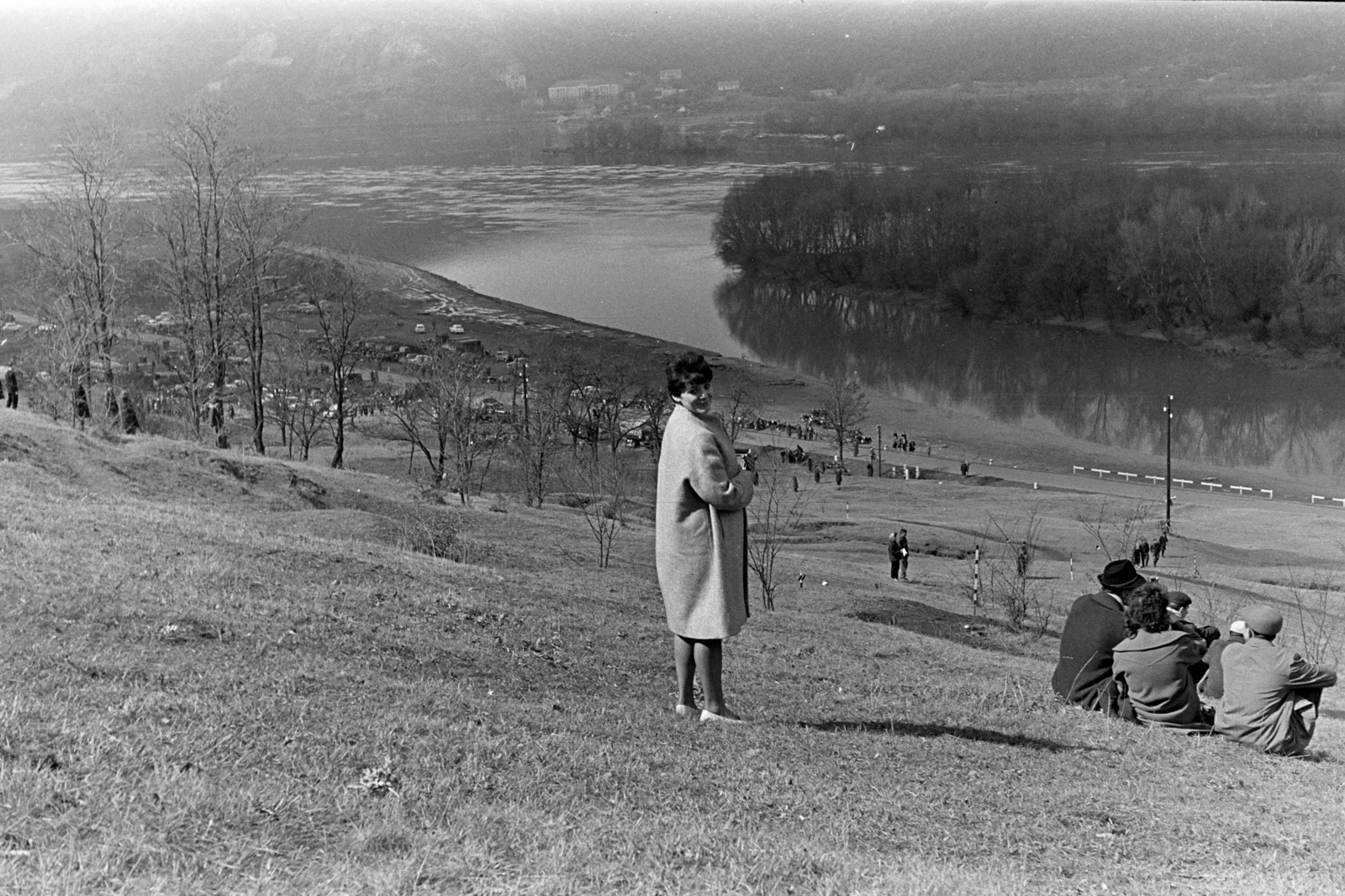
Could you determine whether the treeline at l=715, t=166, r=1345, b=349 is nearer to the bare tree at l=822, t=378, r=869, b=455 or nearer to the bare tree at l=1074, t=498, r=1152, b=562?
the bare tree at l=822, t=378, r=869, b=455

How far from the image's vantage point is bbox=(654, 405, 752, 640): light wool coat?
7301 mm

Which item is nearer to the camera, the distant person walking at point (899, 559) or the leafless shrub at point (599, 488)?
the distant person walking at point (899, 559)

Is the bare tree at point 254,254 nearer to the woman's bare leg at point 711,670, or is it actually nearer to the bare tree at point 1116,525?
the bare tree at point 1116,525

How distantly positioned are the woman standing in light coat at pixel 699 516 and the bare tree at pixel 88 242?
29.8m

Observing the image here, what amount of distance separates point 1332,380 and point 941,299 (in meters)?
32.5

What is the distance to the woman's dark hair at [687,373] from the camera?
24.0 feet

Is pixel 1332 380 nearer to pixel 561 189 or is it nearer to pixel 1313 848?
pixel 1313 848

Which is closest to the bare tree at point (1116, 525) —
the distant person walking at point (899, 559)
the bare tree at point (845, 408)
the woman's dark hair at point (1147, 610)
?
the distant person walking at point (899, 559)

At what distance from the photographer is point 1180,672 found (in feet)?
30.1

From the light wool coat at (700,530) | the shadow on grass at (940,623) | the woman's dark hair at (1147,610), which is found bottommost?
the shadow on grass at (940,623)

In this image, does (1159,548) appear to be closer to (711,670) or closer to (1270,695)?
(1270,695)

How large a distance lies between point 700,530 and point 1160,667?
3873 mm

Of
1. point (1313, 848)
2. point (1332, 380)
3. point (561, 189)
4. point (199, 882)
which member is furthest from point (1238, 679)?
point (561, 189)

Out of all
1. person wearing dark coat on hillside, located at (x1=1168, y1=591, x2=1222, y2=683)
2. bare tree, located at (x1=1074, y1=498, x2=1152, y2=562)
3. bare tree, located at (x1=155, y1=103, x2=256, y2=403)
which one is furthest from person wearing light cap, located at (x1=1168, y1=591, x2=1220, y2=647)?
bare tree, located at (x1=155, y1=103, x2=256, y2=403)
